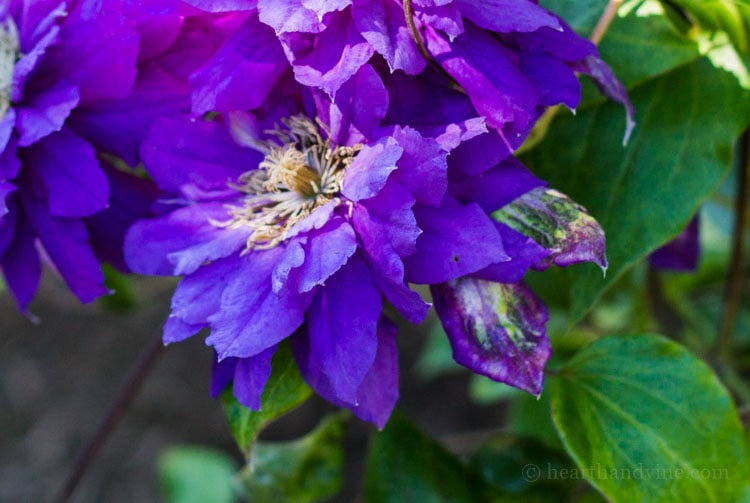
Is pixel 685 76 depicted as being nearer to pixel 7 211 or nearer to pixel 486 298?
pixel 486 298

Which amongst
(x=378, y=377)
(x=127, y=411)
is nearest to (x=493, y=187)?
(x=378, y=377)

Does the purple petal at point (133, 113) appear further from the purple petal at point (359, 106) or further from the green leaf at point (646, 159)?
the green leaf at point (646, 159)

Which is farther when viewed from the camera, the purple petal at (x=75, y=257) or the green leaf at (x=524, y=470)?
the green leaf at (x=524, y=470)

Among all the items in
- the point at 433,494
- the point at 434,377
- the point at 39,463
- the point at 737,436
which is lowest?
the point at 39,463

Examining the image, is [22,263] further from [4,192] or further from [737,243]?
[737,243]

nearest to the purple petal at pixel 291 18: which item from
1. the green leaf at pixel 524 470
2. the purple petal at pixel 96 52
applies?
the purple petal at pixel 96 52

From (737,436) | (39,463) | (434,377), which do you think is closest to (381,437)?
(737,436)

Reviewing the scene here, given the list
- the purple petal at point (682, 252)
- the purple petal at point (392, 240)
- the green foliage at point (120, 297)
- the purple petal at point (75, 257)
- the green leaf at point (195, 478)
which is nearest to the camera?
the purple petal at point (392, 240)

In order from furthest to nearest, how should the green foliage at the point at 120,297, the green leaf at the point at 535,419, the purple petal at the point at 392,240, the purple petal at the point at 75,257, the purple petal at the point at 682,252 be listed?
the green leaf at the point at 535,419
the green foliage at the point at 120,297
the purple petal at the point at 682,252
the purple petal at the point at 75,257
the purple petal at the point at 392,240

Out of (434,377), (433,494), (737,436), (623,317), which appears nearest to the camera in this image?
(737,436)
